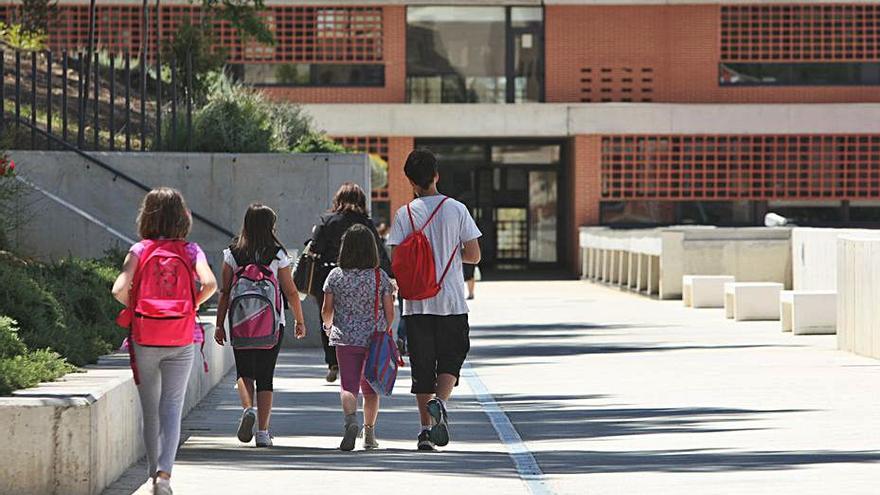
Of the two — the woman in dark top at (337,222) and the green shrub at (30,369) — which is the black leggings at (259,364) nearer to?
the green shrub at (30,369)

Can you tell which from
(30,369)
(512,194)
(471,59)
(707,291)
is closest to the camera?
(30,369)

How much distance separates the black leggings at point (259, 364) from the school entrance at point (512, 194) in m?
46.9

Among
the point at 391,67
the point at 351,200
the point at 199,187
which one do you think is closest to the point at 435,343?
the point at 351,200

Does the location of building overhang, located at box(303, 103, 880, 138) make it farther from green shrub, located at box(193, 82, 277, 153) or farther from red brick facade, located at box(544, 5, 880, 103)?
green shrub, located at box(193, 82, 277, 153)

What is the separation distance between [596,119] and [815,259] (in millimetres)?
22475

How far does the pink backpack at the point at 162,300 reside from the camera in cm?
1033

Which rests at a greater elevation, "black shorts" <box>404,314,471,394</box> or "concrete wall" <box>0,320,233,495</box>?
"black shorts" <box>404,314,471,394</box>

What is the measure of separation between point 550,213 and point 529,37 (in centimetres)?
578

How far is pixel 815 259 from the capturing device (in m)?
35.4

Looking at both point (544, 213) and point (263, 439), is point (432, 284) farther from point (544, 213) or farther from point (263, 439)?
point (544, 213)

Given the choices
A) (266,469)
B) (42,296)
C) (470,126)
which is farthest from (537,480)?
(470,126)

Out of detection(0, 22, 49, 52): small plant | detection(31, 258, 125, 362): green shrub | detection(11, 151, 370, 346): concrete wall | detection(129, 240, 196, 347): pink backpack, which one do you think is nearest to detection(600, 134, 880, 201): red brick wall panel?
detection(0, 22, 49, 52): small plant

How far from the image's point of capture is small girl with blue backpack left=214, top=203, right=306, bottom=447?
1327cm

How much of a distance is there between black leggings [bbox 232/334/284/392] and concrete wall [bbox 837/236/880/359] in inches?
385
